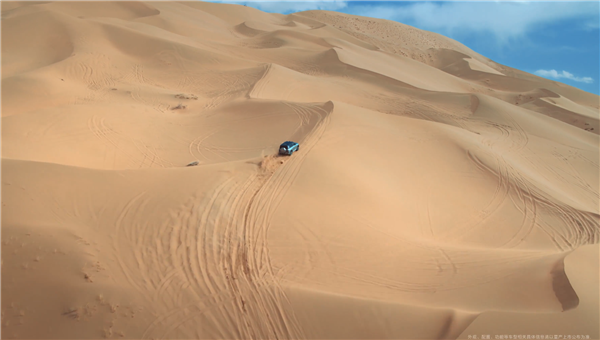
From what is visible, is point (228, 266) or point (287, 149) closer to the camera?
point (228, 266)

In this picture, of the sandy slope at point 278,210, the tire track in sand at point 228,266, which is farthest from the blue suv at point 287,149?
the tire track in sand at point 228,266

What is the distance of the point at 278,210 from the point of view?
7406mm

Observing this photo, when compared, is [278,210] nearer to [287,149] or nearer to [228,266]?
[228,266]

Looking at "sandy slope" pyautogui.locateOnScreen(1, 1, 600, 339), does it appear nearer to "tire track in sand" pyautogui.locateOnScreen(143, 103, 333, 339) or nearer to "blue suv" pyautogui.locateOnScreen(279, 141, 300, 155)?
"tire track in sand" pyautogui.locateOnScreen(143, 103, 333, 339)

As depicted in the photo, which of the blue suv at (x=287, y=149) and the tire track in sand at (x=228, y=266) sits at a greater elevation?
the blue suv at (x=287, y=149)

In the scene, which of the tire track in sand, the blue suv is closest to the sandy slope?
the tire track in sand

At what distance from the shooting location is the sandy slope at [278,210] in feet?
16.1

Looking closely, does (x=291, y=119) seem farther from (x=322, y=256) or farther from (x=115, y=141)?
(x=322, y=256)

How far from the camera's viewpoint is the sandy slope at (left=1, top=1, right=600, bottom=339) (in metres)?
4.92

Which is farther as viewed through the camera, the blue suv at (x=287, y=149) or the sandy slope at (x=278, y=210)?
the blue suv at (x=287, y=149)

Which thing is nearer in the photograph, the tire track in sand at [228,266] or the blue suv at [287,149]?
the tire track in sand at [228,266]

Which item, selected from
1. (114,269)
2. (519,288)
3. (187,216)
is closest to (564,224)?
(519,288)

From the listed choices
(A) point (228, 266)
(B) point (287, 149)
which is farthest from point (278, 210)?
(B) point (287, 149)

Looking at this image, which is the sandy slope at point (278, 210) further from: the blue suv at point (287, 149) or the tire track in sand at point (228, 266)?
the blue suv at point (287, 149)
